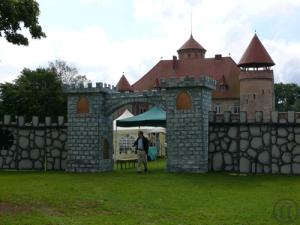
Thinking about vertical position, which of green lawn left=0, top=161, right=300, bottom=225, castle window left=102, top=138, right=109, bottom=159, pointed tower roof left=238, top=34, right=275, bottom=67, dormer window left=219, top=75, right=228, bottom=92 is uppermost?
pointed tower roof left=238, top=34, right=275, bottom=67

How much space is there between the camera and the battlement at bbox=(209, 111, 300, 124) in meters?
17.6

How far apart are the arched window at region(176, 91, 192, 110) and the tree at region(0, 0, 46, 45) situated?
303 inches

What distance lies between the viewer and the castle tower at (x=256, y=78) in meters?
54.1

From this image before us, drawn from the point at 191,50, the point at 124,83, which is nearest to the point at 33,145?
the point at 124,83

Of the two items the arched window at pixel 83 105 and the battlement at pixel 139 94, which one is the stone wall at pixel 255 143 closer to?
the battlement at pixel 139 94

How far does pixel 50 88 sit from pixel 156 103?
37405 millimetres

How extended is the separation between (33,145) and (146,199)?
11.1m

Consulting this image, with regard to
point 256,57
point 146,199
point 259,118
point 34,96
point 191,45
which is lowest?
point 146,199

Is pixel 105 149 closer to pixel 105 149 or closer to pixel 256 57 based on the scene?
pixel 105 149

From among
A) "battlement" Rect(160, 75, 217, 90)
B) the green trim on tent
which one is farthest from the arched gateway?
the green trim on tent

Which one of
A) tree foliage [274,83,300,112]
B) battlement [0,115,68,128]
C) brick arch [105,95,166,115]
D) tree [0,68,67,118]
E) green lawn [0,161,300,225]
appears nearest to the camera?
green lawn [0,161,300,225]

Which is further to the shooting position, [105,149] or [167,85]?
[105,149]

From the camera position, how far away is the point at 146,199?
439 inches

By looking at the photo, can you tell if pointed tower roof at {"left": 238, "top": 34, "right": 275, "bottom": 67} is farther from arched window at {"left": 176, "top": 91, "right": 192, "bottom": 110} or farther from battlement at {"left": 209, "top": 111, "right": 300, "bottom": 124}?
arched window at {"left": 176, "top": 91, "right": 192, "bottom": 110}
